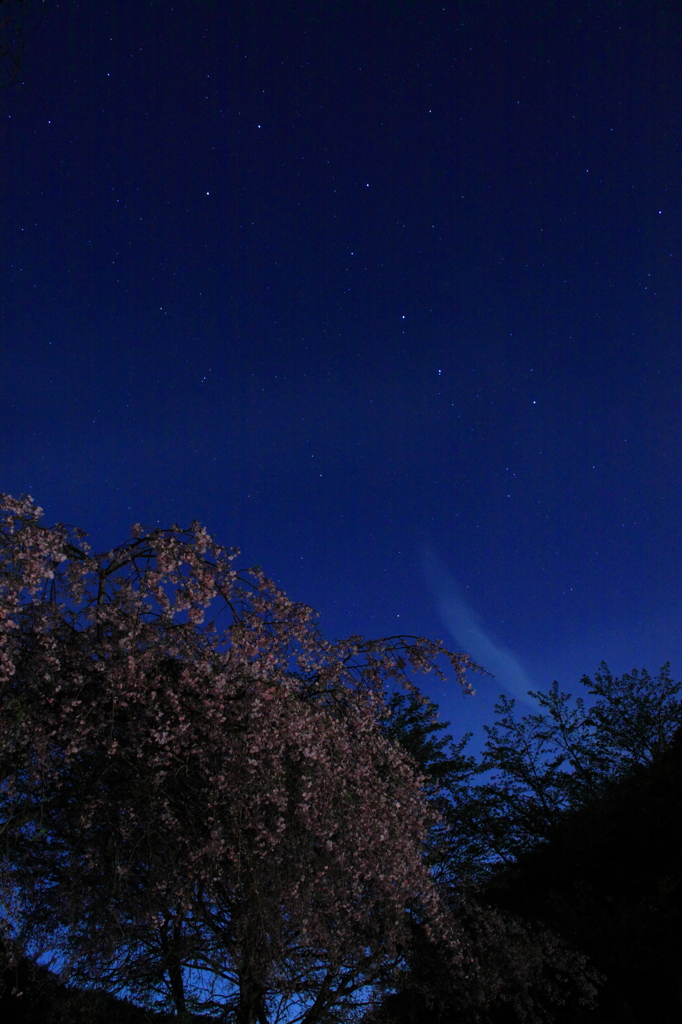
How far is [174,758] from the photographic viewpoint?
7199mm

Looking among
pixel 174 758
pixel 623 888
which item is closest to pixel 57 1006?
pixel 174 758

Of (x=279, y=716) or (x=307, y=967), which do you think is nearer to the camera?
(x=279, y=716)

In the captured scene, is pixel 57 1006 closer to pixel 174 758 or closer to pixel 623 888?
pixel 174 758

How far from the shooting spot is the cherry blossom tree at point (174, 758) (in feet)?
22.1

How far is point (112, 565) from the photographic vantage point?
7570mm

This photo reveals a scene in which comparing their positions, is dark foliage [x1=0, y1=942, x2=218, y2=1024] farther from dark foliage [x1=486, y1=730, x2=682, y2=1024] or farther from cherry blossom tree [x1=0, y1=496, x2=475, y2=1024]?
dark foliage [x1=486, y1=730, x2=682, y2=1024]

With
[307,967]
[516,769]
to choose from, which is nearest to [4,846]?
[307,967]

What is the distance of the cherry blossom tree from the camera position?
6.75 metres

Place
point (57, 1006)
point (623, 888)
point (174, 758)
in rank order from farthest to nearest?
1. point (623, 888)
2. point (57, 1006)
3. point (174, 758)

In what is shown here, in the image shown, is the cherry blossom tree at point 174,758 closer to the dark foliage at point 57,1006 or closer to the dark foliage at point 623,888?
the dark foliage at point 57,1006

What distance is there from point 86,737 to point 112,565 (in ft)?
6.02

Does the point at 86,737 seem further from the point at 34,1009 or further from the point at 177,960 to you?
the point at 34,1009

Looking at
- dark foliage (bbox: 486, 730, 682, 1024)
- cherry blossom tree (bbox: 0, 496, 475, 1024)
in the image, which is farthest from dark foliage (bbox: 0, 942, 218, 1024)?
dark foliage (bbox: 486, 730, 682, 1024)

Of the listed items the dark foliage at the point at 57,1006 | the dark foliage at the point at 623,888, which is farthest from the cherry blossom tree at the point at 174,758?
the dark foliage at the point at 623,888
